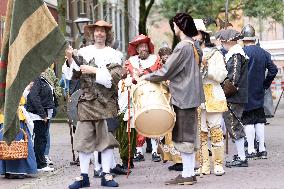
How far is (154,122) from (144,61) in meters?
2.07

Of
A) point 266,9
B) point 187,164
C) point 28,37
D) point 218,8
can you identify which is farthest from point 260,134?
point 218,8

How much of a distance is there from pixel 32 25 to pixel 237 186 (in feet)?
11.6

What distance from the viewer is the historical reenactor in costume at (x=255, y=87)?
1239cm

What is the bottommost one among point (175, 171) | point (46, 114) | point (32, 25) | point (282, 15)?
point (175, 171)

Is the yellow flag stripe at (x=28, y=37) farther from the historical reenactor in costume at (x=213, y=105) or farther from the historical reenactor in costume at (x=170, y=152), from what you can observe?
the historical reenactor in costume at (x=170, y=152)

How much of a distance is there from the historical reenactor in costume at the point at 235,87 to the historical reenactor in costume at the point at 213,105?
0.64 m

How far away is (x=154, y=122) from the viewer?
9.01 m

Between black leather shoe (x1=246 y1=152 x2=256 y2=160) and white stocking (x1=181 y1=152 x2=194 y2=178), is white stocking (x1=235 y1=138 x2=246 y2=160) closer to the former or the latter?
black leather shoe (x1=246 y1=152 x2=256 y2=160)

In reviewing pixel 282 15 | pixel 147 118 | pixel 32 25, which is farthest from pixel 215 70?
pixel 282 15

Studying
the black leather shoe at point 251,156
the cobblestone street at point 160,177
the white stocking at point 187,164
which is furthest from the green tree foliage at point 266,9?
the white stocking at point 187,164

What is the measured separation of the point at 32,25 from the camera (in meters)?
6.55

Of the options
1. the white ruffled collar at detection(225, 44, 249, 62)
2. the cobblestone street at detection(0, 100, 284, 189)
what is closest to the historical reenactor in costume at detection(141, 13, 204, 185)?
the cobblestone street at detection(0, 100, 284, 189)

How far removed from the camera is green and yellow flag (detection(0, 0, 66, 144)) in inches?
248

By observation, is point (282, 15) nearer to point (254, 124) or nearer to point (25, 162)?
point (254, 124)
